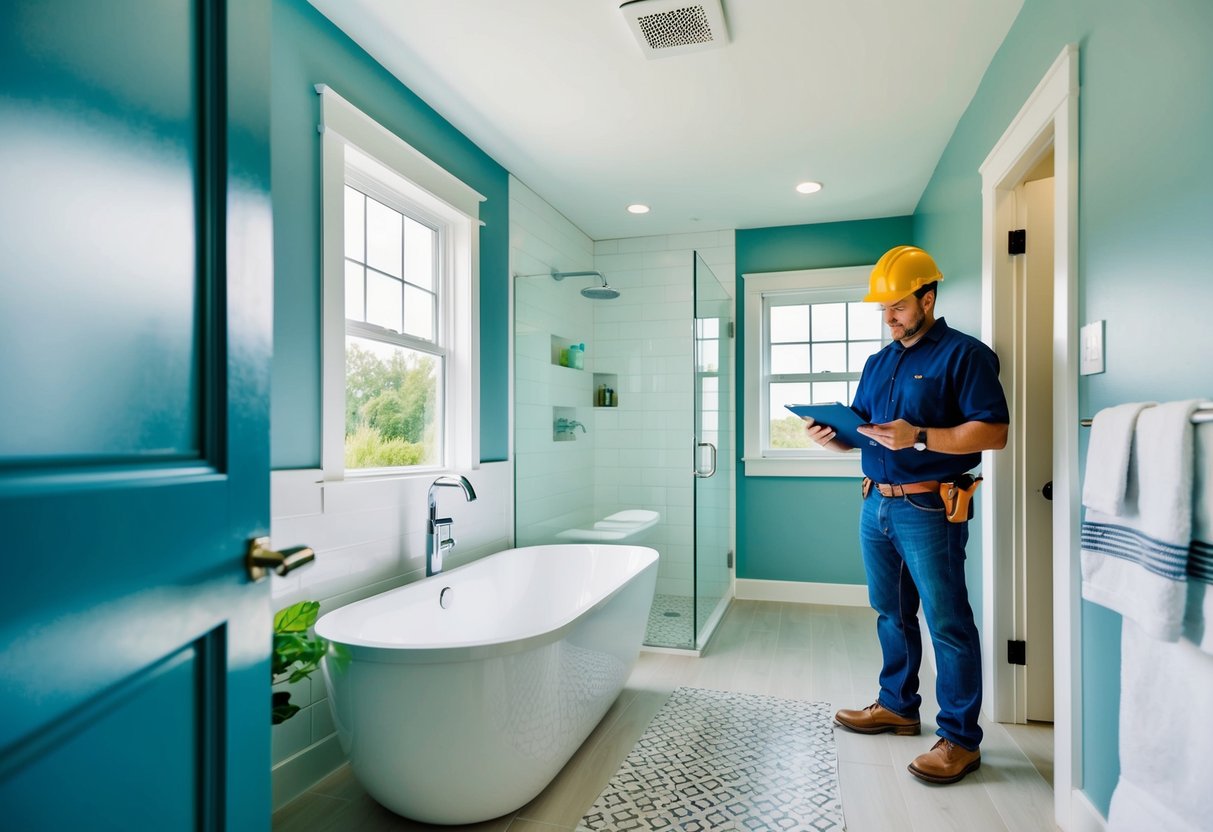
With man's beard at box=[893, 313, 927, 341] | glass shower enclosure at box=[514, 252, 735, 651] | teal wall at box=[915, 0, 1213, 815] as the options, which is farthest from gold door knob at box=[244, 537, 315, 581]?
glass shower enclosure at box=[514, 252, 735, 651]

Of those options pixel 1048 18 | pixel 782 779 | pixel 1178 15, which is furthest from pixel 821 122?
pixel 782 779

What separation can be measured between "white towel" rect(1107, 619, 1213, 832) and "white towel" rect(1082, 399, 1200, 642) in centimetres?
6

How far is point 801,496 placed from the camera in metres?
4.68

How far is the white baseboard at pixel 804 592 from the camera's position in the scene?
457 cm

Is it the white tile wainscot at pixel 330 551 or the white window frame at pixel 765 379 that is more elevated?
the white window frame at pixel 765 379

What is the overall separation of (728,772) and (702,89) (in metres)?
2.58

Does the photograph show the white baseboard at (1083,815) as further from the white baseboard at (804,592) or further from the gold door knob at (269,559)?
the white baseboard at (804,592)

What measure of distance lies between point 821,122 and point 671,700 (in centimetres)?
264

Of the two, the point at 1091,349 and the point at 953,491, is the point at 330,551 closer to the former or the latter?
the point at 953,491

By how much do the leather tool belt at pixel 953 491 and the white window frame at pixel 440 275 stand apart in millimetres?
1864

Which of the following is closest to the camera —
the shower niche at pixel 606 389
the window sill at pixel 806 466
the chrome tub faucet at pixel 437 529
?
the chrome tub faucet at pixel 437 529

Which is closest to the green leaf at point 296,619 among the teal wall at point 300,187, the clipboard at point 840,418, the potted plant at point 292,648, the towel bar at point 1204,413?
the potted plant at point 292,648

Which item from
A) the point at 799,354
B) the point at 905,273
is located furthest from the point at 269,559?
the point at 799,354

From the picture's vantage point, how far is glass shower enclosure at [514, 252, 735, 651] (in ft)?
12.0
